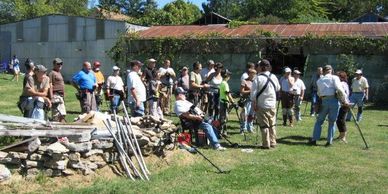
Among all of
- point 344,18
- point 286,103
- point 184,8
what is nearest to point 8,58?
point 286,103

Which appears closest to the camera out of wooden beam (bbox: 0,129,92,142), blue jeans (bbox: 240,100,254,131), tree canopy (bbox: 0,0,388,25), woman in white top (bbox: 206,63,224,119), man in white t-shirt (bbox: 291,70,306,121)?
wooden beam (bbox: 0,129,92,142)

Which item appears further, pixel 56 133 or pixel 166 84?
pixel 166 84

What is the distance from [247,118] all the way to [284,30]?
14613 millimetres

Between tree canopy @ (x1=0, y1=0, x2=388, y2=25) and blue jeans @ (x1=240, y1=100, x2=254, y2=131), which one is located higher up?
tree canopy @ (x1=0, y1=0, x2=388, y2=25)

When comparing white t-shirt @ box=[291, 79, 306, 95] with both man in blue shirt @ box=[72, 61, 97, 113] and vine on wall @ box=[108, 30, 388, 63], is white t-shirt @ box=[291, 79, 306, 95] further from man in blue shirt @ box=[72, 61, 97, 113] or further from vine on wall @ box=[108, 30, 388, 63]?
vine on wall @ box=[108, 30, 388, 63]

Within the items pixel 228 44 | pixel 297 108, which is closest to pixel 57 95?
pixel 297 108

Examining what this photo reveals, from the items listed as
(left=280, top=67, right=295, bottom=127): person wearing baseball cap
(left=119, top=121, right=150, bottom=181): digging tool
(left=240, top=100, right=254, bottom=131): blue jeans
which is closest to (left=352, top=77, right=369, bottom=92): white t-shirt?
(left=280, top=67, right=295, bottom=127): person wearing baseball cap

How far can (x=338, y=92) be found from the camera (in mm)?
11938

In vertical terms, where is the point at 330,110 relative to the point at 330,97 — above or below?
below

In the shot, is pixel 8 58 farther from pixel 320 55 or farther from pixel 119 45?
pixel 320 55

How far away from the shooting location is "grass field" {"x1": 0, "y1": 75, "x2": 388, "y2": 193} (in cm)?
791

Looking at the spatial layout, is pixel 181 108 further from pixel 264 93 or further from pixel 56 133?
pixel 56 133

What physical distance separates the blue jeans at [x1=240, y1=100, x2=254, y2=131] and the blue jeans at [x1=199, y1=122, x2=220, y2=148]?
7.10 feet

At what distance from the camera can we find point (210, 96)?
45.1ft
